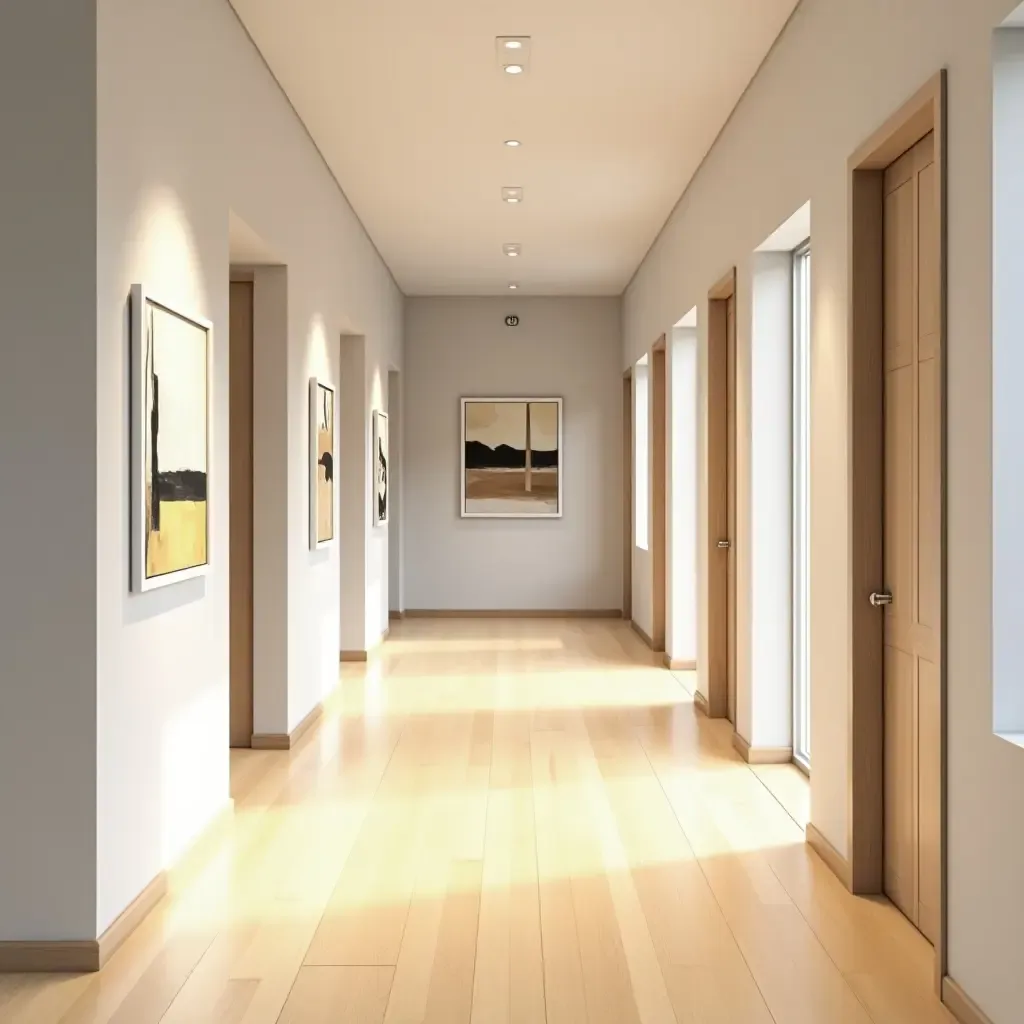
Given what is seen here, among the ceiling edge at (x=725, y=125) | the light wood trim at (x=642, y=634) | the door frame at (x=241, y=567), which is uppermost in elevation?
the ceiling edge at (x=725, y=125)

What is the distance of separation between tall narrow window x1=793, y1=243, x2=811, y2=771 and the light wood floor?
31 centimetres

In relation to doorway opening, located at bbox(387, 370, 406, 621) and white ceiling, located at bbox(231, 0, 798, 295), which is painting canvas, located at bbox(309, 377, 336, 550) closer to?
white ceiling, located at bbox(231, 0, 798, 295)

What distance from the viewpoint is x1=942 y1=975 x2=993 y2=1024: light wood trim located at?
269 cm

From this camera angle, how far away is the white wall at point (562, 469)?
38.4ft

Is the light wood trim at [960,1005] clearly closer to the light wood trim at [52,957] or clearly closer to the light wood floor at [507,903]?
the light wood floor at [507,903]

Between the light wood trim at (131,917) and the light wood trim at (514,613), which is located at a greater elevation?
the light wood trim at (131,917)

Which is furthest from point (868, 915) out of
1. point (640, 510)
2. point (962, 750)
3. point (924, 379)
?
point (640, 510)

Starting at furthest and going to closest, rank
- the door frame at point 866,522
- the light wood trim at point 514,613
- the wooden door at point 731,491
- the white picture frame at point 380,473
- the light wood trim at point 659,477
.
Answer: the light wood trim at point 514,613
the white picture frame at point 380,473
the light wood trim at point 659,477
the wooden door at point 731,491
the door frame at point 866,522

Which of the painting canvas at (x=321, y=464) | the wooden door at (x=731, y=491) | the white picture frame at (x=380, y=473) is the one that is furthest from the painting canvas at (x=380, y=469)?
the wooden door at (x=731, y=491)

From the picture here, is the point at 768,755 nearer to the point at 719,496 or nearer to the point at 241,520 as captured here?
the point at 719,496

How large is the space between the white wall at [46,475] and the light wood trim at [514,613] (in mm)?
8566

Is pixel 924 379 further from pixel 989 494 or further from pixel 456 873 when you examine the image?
pixel 456 873

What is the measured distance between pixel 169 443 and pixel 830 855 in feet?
8.30

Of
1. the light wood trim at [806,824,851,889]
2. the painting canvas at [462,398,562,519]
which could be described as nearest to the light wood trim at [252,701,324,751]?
the light wood trim at [806,824,851,889]
